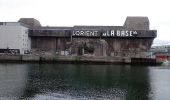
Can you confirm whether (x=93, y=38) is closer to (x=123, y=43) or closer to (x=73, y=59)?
(x=123, y=43)

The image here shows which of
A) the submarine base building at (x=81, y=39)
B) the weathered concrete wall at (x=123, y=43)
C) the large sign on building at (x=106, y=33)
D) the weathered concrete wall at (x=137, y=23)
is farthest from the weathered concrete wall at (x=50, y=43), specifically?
the weathered concrete wall at (x=137, y=23)

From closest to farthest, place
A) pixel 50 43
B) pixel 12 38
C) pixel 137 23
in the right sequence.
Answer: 1. pixel 12 38
2. pixel 50 43
3. pixel 137 23

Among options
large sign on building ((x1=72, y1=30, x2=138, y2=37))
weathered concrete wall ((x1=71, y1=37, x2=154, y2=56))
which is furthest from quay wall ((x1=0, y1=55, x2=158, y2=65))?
large sign on building ((x1=72, y1=30, x2=138, y2=37))

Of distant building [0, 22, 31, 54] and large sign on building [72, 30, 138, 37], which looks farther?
large sign on building [72, 30, 138, 37]

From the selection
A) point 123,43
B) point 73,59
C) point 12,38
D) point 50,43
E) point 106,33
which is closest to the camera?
point 73,59

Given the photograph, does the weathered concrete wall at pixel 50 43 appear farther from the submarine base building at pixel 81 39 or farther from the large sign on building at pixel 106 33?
the large sign on building at pixel 106 33

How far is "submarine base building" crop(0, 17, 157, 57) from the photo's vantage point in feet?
258

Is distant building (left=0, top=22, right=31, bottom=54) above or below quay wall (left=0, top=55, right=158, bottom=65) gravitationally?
above

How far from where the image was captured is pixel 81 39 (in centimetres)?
8281

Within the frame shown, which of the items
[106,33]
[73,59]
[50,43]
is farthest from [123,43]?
[50,43]

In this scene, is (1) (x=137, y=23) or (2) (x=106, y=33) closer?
(2) (x=106, y=33)

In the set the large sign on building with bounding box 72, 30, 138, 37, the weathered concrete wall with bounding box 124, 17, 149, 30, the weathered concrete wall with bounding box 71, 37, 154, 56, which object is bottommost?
the weathered concrete wall with bounding box 71, 37, 154, 56

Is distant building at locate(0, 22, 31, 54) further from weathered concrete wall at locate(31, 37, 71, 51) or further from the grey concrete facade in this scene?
weathered concrete wall at locate(31, 37, 71, 51)

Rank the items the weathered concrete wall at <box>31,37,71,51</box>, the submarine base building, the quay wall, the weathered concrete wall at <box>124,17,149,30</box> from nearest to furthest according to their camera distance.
Result: the quay wall → the submarine base building → the weathered concrete wall at <box>31,37,71,51</box> → the weathered concrete wall at <box>124,17,149,30</box>
